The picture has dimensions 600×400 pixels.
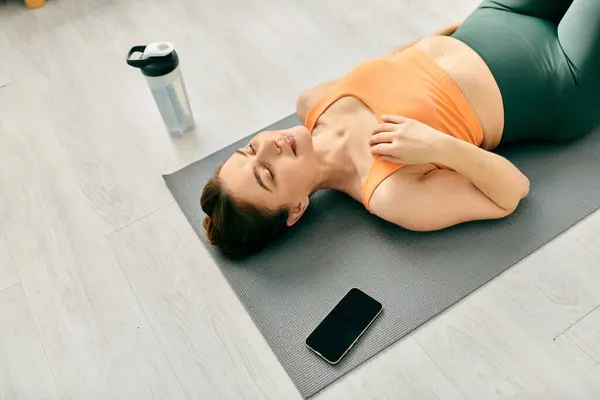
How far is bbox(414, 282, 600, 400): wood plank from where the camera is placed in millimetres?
1163

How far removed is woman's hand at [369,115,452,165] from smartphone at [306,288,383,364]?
37 cm

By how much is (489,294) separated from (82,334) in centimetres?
109

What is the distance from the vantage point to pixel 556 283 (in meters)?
1.31

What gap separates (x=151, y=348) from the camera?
132 cm

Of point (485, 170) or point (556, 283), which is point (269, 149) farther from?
point (556, 283)

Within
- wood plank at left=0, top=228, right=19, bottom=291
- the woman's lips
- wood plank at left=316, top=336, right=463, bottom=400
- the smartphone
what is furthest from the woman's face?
wood plank at left=0, top=228, right=19, bottom=291

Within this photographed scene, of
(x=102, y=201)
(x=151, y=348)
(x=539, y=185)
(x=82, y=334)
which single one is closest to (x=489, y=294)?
(x=539, y=185)

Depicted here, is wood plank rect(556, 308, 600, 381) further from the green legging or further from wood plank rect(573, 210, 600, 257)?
the green legging

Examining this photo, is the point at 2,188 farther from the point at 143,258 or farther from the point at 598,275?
the point at 598,275

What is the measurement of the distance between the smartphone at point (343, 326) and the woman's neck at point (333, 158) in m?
0.32

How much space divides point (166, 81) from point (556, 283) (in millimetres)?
1300

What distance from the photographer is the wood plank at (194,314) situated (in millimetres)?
1245

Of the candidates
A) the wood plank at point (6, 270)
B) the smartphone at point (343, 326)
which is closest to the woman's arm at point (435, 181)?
the smartphone at point (343, 326)

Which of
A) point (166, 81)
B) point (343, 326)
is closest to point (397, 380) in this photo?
point (343, 326)
